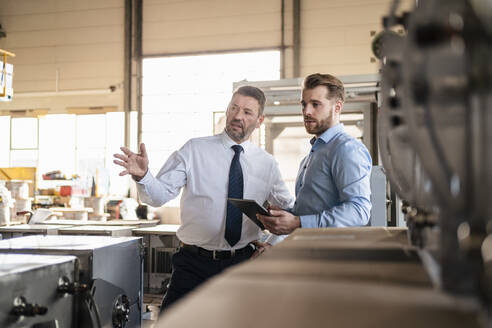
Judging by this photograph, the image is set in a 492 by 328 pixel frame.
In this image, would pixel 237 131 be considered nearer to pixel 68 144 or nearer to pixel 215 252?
pixel 215 252

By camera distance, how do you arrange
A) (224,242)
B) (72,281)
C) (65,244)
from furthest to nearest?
(224,242), (65,244), (72,281)

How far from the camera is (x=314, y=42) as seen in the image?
711 cm

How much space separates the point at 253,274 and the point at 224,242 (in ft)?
5.32

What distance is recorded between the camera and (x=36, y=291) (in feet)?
3.73

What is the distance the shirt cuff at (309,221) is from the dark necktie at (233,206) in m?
0.53

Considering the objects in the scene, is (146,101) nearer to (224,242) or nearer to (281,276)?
(224,242)

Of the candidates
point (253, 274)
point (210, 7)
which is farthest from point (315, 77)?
point (210, 7)

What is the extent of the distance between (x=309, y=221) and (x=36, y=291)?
0.88 metres

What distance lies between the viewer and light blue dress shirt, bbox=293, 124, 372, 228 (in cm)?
165

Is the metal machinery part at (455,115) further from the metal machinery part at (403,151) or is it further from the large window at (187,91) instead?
the large window at (187,91)

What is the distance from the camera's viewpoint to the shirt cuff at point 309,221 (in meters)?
1.62

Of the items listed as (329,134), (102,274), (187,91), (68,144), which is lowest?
(102,274)

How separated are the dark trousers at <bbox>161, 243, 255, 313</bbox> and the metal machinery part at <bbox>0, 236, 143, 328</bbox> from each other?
8.0 inches

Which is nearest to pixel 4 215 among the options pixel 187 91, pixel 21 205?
pixel 21 205
